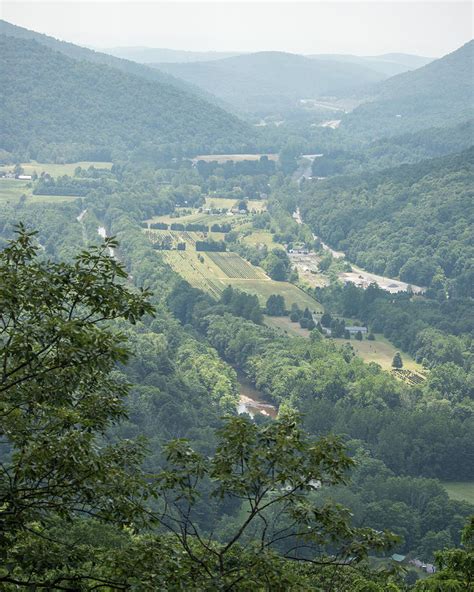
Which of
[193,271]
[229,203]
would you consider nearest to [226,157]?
[229,203]

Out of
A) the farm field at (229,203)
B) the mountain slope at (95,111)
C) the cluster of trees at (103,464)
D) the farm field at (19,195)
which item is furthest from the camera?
the mountain slope at (95,111)

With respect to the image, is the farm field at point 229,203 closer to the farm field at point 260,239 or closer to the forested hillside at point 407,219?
the forested hillside at point 407,219

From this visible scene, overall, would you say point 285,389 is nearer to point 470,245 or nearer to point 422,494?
point 422,494

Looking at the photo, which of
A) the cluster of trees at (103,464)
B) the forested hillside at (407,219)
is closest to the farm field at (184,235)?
the forested hillside at (407,219)

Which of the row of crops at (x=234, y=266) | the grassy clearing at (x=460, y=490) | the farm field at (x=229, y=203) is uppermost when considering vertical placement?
the grassy clearing at (x=460, y=490)

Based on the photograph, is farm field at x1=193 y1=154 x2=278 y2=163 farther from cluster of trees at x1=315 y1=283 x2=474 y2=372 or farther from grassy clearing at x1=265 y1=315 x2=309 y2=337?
grassy clearing at x1=265 y1=315 x2=309 y2=337

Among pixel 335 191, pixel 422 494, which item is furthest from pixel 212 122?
pixel 422 494

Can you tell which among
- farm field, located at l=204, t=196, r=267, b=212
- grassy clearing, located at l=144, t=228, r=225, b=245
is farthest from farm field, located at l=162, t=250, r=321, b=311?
farm field, located at l=204, t=196, r=267, b=212
